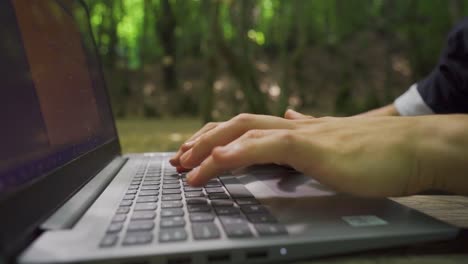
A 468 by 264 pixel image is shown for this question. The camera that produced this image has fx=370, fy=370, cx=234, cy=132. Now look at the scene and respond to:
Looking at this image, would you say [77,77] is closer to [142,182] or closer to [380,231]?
[142,182]

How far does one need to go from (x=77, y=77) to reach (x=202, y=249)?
0.51 meters

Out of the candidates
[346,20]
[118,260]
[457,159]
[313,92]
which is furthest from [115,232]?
[346,20]

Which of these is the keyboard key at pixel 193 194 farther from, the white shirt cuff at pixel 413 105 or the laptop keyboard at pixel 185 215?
the white shirt cuff at pixel 413 105

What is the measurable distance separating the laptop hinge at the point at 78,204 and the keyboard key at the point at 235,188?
0.57ft

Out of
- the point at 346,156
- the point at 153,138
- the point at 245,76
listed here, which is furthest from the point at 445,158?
the point at 245,76

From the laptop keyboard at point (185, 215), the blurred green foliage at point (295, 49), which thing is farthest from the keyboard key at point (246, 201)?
the blurred green foliage at point (295, 49)

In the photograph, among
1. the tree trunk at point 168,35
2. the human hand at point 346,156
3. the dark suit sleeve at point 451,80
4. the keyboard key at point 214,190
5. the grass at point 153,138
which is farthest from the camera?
the tree trunk at point 168,35

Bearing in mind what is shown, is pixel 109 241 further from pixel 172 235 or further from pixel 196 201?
pixel 196 201

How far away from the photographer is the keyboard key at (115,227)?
32 cm

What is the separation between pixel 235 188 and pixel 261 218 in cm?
16

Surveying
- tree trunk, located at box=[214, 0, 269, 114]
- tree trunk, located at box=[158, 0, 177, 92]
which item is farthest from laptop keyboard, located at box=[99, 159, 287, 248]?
tree trunk, located at box=[158, 0, 177, 92]

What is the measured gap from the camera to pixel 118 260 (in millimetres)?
273

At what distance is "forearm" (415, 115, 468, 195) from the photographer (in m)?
0.39

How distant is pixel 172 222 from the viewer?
1.12ft
